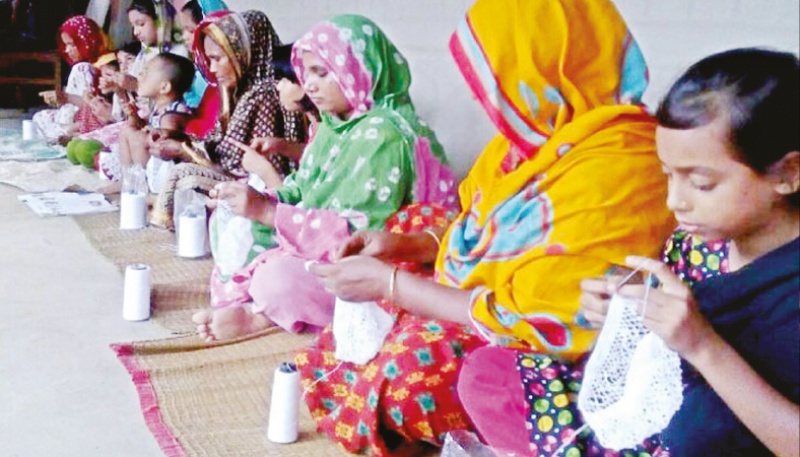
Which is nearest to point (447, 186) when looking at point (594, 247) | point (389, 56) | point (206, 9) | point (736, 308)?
point (389, 56)

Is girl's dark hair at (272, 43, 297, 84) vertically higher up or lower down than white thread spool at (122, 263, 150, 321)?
higher up

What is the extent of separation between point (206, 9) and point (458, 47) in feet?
9.90

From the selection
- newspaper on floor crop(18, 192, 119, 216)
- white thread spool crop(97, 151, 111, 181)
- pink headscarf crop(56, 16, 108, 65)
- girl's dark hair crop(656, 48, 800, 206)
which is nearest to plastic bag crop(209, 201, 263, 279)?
newspaper on floor crop(18, 192, 119, 216)

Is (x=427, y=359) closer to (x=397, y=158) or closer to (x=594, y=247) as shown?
(x=594, y=247)

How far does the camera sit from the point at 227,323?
258 cm

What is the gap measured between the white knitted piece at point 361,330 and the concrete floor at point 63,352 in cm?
47

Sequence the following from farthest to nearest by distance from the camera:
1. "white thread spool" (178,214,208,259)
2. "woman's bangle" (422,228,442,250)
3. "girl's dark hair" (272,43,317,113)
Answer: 1. "girl's dark hair" (272,43,317,113)
2. "white thread spool" (178,214,208,259)
3. "woman's bangle" (422,228,442,250)

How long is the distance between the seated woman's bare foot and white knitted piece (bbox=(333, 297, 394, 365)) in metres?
0.71

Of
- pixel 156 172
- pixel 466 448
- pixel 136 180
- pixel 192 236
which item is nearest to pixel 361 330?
pixel 466 448

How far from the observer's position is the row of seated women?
115 centimetres

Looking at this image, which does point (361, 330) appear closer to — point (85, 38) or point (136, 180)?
point (136, 180)

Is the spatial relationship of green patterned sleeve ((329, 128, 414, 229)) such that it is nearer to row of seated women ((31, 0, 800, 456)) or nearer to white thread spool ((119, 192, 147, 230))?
row of seated women ((31, 0, 800, 456))

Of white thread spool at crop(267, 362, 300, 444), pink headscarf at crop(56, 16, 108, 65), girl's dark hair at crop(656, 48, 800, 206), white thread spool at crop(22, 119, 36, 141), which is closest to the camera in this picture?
girl's dark hair at crop(656, 48, 800, 206)

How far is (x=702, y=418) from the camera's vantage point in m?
1.25
